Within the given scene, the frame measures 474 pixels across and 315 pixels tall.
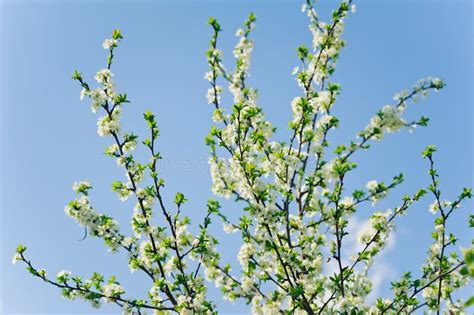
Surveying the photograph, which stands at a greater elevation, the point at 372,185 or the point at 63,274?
the point at 372,185

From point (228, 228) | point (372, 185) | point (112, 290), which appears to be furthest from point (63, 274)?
point (372, 185)

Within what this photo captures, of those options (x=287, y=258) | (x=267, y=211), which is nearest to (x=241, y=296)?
(x=287, y=258)

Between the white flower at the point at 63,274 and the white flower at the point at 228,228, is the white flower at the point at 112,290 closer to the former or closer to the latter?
the white flower at the point at 63,274

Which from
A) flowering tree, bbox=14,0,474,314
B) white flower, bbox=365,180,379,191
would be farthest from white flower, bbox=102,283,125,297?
white flower, bbox=365,180,379,191

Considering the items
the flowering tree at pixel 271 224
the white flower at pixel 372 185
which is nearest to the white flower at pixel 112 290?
the flowering tree at pixel 271 224

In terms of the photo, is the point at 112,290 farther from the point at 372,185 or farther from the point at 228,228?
the point at 372,185

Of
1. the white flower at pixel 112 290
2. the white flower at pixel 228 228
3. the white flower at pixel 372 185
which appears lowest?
the white flower at pixel 112 290

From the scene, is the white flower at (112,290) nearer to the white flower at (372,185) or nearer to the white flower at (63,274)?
the white flower at (63,274)

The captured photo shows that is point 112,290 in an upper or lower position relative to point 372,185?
lower

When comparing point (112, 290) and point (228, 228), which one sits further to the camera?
point (228, 228)

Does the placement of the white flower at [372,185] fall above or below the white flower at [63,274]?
above

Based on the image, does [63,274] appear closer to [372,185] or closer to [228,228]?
[228,228]

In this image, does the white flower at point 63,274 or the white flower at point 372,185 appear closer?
the white flower at point 63,274

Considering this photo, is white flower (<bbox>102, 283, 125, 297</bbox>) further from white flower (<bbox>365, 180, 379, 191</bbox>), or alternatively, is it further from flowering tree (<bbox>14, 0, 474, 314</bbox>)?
white flower (<bbox>365, 180, 379, 191</bbox>)
